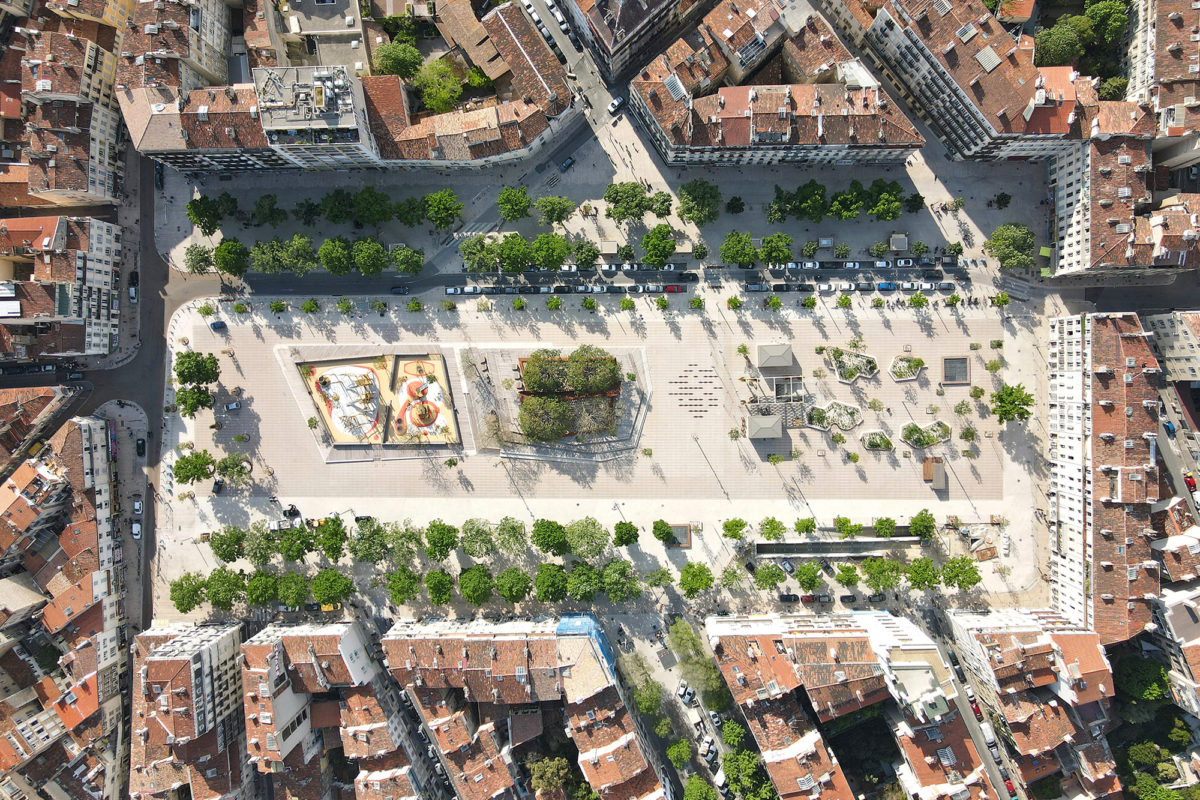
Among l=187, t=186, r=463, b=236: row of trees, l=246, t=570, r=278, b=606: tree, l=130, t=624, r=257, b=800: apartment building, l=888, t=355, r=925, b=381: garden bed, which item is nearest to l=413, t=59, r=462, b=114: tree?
l=187, t=186, r=463, b=236: row of trees

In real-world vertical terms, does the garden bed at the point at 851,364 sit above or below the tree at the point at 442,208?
below

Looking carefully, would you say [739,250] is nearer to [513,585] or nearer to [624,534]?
[624,534]

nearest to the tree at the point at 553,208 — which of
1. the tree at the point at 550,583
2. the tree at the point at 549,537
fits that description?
the tree at the point at 549,537

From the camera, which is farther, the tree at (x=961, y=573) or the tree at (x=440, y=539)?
the tree at (x=440, y=539)

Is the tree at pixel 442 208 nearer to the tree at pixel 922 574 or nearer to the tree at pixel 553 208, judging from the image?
the tree at pixel 553 208

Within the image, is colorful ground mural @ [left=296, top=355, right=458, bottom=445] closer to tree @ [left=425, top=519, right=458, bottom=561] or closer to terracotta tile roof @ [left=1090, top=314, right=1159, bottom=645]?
tree @ [left=425, top=519, right=458, bottom=561]

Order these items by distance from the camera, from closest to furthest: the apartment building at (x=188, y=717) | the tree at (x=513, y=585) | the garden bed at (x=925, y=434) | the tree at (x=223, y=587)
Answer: the apartment building at (x=188, y=717) → the tree at (x=513, y=585) → the tree at (x=223, y=587) → the garden bed at (x=925, y=434)

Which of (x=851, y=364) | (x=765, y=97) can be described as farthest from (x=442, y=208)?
(x=851, y=364)
